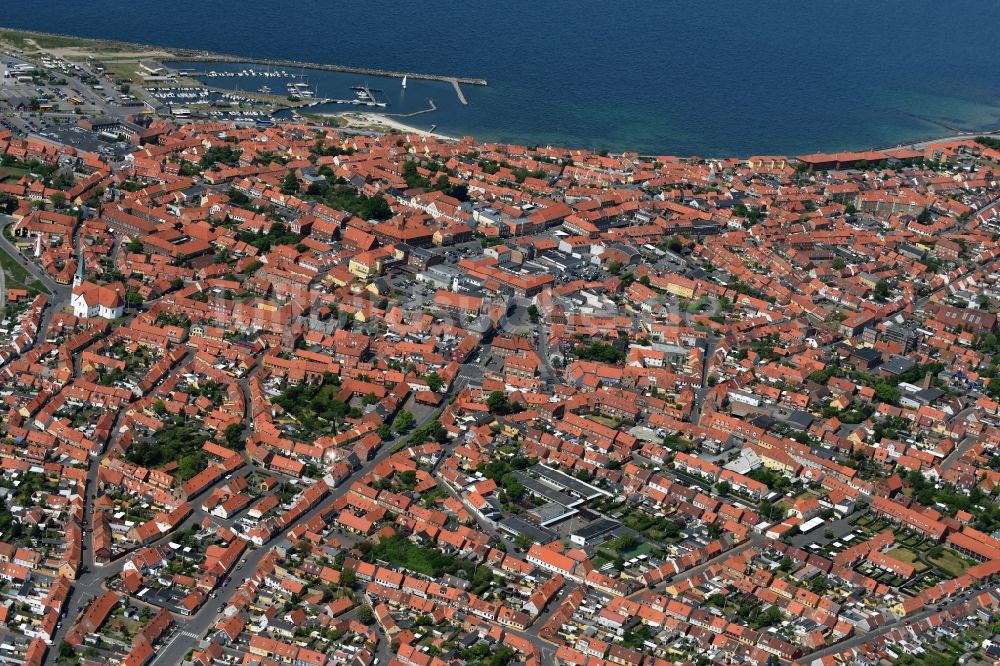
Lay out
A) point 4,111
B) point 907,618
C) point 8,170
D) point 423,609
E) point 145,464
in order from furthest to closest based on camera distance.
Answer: point 4,111 < point 8,170 < point 145,464 < point 907,618 < point 423,609

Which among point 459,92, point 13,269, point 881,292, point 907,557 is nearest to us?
point 907,557

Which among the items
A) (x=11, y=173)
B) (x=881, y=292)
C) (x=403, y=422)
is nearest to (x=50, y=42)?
(x=11, y=173)

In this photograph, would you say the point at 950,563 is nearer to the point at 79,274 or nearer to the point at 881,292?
the point at 881,292

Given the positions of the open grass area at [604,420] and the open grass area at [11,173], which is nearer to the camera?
the open grass area at [604,420]

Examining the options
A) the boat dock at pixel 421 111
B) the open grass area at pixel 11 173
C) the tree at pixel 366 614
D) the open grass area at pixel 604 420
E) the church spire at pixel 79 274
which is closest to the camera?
the tree at pixel 366 614

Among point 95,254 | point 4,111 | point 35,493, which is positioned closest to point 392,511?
point 35,493

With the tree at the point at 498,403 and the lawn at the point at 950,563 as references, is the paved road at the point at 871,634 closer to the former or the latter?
the lawn at the point at 950,563

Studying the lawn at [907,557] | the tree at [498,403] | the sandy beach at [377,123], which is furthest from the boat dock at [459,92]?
the lawn at [907,557]

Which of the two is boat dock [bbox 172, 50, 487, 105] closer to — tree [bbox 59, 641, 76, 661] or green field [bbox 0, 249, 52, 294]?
green field [bbox 0, 249, 52, 294]

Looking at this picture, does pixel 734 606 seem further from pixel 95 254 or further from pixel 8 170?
pixel 8 170
